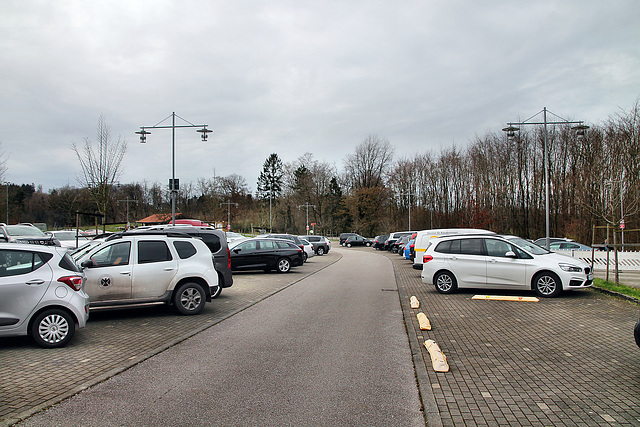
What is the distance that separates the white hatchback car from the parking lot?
1.02m

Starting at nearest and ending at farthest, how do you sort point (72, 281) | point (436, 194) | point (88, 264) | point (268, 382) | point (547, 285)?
point (268, 382) → point (72, 281) → point (88, 264) → point (547, 285) → point (436, 194)

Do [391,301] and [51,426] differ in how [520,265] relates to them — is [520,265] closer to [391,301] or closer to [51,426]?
[391,301]

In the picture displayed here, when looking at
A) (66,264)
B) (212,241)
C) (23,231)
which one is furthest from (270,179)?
(66,264)

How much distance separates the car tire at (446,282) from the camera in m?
14.1

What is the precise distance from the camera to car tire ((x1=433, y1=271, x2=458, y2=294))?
14086 millimetres

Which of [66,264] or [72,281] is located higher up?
[66,264]

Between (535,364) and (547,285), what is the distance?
23.0 feet

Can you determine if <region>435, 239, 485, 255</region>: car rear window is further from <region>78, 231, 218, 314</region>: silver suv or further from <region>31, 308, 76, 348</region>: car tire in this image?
<region>31, 308, 76, 348</region>: car tire

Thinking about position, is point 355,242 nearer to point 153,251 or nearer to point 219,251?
point 219,251

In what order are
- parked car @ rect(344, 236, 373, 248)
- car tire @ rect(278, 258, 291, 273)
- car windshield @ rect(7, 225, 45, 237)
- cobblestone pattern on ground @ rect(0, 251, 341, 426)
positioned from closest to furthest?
cobblestone pattern on ground @ rect(0, 251, 341, 426) → car tire @ rect(278, 258, 291, 273) → car windshield @ rect(7, 225, 45, 237) → parked car @ rect(344, 236, 373, 248)

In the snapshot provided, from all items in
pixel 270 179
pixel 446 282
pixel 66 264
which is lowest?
pixel 446 282

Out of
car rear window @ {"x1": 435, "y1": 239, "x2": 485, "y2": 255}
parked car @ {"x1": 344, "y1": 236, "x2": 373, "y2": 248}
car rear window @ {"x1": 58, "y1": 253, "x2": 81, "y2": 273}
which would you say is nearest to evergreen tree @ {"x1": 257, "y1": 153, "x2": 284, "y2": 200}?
parked car @ {"x1": 344, "y1": 236, "x2": 373, "y2": 248}

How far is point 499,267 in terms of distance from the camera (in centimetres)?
1324

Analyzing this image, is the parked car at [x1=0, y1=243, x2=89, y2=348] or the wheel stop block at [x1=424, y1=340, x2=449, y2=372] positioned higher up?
the parked car at [x1=0, y1=243, x2=89, y2=348]
